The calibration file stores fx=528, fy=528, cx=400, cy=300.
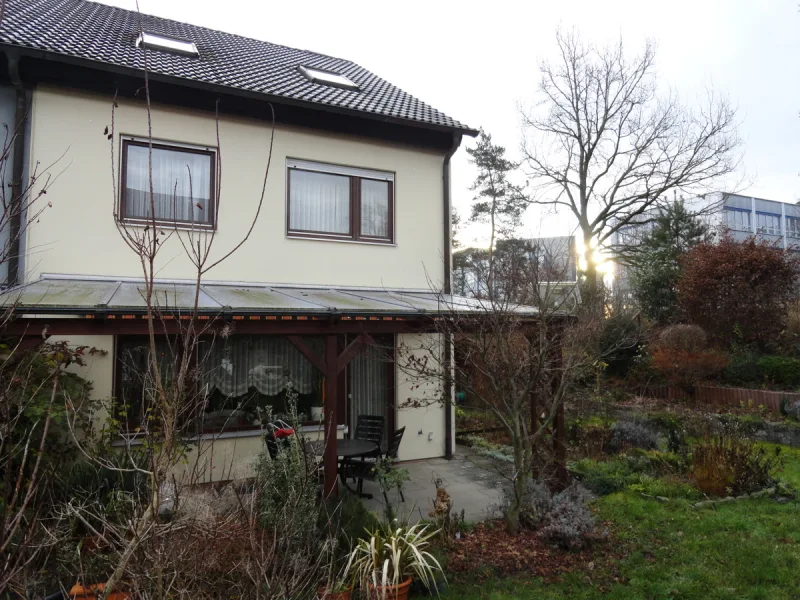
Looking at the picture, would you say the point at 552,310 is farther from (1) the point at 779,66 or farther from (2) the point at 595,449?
(1) the point at 779,66

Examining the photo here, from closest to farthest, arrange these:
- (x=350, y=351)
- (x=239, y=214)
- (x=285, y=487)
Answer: (x=285, y=487) < (x=350, y=351) < (x=239, y=214)

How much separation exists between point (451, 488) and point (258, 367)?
403cm

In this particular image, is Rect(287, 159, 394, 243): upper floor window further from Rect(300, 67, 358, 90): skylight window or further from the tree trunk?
the tree trunk

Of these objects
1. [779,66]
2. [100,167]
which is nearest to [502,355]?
[100,167]

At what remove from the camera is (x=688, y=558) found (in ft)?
20.0

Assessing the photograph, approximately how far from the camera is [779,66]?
443 inches

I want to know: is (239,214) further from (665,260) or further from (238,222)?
(665,260)

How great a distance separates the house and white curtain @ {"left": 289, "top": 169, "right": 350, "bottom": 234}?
0.09ft

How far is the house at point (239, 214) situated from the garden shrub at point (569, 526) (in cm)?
289

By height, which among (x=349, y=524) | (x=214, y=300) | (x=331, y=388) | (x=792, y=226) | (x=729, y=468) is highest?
(x=792, y=226)

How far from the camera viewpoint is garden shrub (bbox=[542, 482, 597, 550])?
618cm

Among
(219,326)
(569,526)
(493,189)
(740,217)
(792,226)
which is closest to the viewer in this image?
(569,526)

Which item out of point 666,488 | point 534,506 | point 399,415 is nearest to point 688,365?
point 666,488

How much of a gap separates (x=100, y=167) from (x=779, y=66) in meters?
13.4
